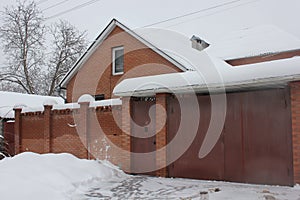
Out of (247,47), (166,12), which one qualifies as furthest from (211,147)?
(166,12)

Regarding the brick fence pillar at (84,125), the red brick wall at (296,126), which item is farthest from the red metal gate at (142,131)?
the red brick wall at (296,126)

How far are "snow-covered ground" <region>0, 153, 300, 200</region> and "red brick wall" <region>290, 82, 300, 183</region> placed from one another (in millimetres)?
368

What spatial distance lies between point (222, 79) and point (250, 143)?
4.90 ft

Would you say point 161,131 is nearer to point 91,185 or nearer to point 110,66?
point 91,185

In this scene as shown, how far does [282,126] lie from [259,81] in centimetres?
106

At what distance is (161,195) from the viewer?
20.0ft

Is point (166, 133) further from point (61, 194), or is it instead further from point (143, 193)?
point (61, 194)

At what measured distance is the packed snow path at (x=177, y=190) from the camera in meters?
5.75

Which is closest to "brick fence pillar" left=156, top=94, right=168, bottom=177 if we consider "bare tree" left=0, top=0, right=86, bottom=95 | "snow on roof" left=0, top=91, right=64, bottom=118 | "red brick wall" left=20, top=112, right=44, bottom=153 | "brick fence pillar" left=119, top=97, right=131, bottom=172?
"brick fence pillar" left=119, top=97, right=131, bottom=172

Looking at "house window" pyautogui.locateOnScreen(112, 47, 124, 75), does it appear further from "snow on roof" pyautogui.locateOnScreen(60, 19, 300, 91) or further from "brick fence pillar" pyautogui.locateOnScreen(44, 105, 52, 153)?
"brick fence pillar" pyautogui.locateOnScreen(44, 105, 52, 153)

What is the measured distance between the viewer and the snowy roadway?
5750 millimetres

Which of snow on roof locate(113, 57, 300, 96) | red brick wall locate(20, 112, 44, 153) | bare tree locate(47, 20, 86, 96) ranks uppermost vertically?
bare tree locate(47, 20, 86, 96)

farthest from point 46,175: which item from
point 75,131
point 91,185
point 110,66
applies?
point 110,66

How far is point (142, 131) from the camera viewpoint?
8445 millimetres
